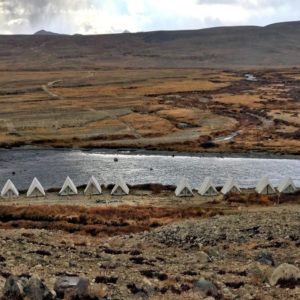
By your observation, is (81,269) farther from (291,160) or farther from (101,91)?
(101,91)

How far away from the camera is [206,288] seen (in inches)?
877

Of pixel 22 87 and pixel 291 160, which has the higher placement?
pixel 22 87

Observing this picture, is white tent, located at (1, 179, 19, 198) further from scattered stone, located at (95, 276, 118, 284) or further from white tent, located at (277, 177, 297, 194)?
scattered stone, located at (95, 276, 118, 284)

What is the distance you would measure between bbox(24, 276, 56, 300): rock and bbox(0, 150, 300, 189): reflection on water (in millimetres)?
45639

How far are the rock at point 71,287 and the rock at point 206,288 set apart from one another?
4534 mm

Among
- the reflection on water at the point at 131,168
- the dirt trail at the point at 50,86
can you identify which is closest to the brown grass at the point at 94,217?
the reflection on water at the point at 131,168

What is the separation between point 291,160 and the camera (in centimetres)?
8250

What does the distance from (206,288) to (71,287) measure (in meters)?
5.29

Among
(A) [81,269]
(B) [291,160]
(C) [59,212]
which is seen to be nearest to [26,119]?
(B) [291,160]

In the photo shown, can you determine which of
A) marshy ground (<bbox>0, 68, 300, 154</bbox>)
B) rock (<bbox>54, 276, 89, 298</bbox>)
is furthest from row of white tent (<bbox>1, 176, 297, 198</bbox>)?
rock (<bbox>54, 276, 89, 298</bbox>)

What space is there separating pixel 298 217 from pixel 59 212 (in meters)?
18.5

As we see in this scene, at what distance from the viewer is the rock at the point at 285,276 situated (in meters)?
23.2

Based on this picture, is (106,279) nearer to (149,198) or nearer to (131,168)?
(149,198)

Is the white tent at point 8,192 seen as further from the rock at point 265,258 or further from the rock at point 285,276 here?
the rock at point 285,276
